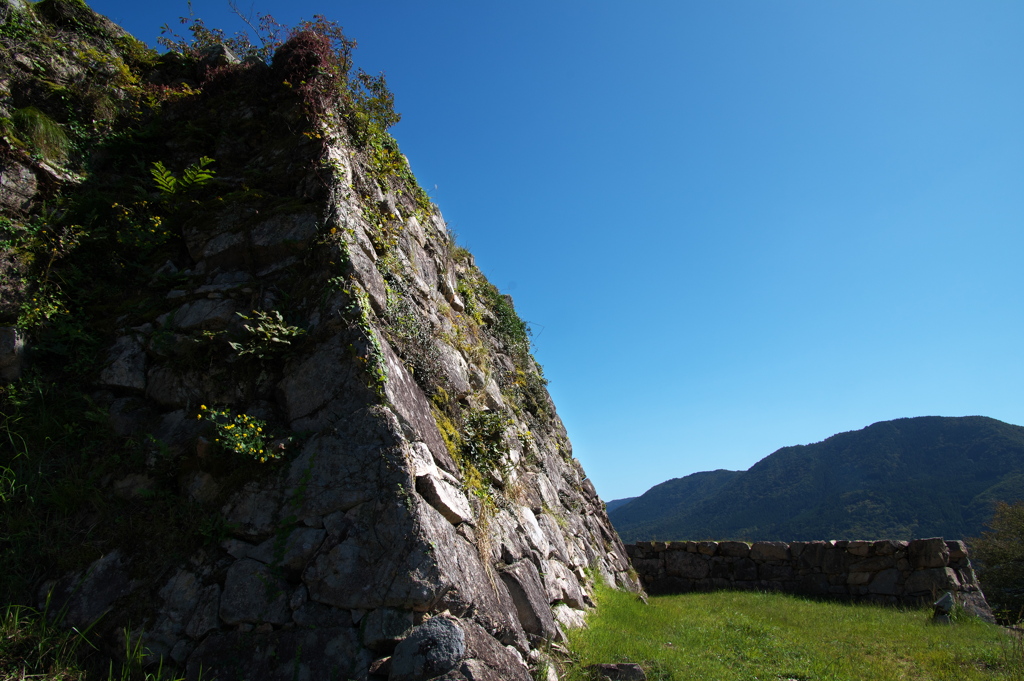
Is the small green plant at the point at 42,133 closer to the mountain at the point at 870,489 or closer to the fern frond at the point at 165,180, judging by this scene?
the fern frond at the point at 165,180

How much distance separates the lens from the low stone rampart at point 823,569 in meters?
10.3

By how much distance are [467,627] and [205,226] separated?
17.8ft

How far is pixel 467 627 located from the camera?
3.88m

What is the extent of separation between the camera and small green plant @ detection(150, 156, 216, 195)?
6355 millimetres

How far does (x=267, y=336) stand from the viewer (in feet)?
16.6

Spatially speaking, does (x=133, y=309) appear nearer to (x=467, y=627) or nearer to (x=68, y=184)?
(x=68, y=184)

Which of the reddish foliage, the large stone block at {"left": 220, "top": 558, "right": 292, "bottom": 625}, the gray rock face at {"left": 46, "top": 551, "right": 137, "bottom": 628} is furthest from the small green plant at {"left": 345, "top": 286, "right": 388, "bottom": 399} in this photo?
the reddish foliage

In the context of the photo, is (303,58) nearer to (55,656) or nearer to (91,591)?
(91,591)

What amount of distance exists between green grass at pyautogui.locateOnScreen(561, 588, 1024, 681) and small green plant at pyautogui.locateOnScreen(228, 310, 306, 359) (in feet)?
13.7

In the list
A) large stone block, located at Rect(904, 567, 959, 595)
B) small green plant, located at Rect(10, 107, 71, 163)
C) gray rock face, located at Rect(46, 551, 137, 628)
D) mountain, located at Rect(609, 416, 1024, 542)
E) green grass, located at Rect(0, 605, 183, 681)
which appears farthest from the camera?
mountain, located at Rect(609, 416, 1024, 542)

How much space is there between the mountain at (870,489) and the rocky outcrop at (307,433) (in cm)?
3937

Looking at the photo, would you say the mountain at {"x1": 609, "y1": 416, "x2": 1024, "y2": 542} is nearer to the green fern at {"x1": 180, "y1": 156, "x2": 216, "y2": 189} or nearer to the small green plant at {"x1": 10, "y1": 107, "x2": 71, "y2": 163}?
the green fern at {"x1": 180, "y1": 156, "x2": 216, "y2": 189}

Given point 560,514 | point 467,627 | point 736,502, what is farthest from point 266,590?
point 736,502

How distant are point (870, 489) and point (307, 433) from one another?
73000 millimetres
